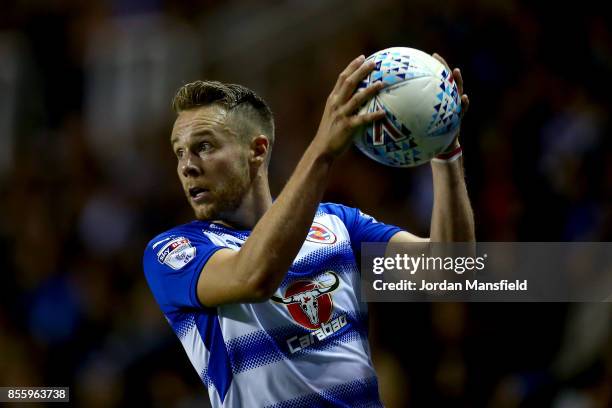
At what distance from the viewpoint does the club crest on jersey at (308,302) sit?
13.5ft

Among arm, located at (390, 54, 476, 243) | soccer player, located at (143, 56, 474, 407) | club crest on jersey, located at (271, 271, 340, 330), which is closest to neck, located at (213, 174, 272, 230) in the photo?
soccer player, located at (143, 56, 474, 407)

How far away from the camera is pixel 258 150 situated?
15.0 ft

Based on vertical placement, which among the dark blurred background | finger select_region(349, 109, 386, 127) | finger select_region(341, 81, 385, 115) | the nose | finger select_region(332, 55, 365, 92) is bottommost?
the dark blurred background

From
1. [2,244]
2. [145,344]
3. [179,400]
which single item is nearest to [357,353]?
[179,400]

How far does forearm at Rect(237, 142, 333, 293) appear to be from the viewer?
11.4ft

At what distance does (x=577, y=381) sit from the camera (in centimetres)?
669

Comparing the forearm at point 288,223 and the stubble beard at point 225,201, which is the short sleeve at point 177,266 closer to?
the stubble beard at point 225,201

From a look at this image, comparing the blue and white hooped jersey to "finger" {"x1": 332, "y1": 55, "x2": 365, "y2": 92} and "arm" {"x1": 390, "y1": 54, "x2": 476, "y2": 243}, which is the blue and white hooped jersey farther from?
"finger" {"x1": 332, "y1": 55, "x2": 365, "y2": 92}

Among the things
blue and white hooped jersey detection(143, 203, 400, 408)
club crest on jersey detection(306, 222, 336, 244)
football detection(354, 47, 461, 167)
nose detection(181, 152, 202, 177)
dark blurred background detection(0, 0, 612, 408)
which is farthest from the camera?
dark blurred background detection(0, 0, 612, 408)

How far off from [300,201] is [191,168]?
943 millimetres

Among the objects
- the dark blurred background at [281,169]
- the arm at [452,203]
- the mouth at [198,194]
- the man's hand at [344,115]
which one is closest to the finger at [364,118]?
the man's hand at [344,115]

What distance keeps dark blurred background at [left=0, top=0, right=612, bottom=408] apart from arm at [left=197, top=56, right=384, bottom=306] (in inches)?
148

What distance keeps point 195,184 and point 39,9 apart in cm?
912

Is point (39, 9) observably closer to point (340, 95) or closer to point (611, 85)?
point (611, 85)
